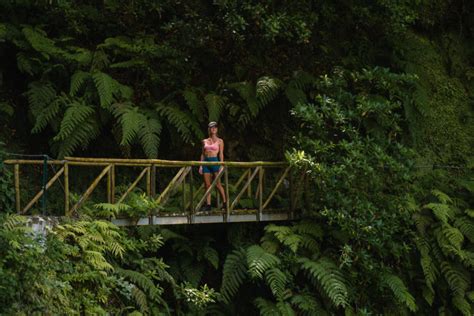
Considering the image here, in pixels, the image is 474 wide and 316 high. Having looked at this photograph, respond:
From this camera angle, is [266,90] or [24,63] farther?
[266,90]

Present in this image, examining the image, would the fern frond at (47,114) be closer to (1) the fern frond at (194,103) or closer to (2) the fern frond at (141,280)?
(1) the fern frond at (194,103)

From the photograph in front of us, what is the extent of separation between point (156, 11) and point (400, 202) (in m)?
5.86

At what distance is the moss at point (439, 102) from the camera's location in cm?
1445

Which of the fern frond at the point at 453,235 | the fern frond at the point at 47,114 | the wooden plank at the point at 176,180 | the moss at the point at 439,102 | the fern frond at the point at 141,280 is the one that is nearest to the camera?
the fern frond at the point at 141,280

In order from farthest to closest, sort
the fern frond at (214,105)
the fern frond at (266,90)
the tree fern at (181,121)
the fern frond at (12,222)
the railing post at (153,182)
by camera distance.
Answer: the fern frond at (266,90) < the fern frond at (214,105) < the tree fern at (181,121) < the railing post at (153,182) < the fern frond at (12,222)

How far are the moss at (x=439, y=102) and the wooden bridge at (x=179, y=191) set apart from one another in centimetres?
313

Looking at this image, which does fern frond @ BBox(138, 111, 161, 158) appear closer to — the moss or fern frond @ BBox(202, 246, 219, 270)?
fern frond @ BBox(202, 246, 219, 270)

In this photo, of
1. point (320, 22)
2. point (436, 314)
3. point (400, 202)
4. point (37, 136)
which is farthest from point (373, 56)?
point (37, 136)

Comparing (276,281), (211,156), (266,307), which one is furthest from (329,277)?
(211,156)

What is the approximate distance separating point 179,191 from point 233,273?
184 cm

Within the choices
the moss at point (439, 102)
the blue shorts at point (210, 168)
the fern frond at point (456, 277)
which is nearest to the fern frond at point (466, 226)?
the fern frond at point (456, 277)

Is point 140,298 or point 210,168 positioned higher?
point 210,168

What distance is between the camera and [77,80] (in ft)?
40.7

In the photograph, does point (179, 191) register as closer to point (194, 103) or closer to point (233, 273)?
point (194, 103)
